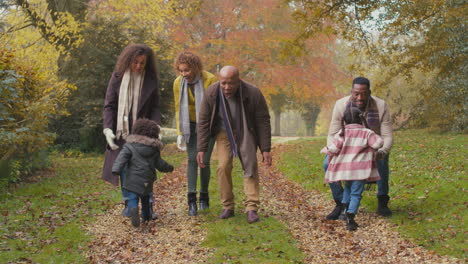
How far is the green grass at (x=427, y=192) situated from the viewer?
5047 mm

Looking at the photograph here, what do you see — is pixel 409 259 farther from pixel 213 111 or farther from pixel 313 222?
pixel 213 111

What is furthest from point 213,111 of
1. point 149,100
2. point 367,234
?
point 367,234

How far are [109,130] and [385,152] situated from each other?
3.38 meters

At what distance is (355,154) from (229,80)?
1.68 m

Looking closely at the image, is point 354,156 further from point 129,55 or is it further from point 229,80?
point 129,55

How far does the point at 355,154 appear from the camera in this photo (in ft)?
17.7

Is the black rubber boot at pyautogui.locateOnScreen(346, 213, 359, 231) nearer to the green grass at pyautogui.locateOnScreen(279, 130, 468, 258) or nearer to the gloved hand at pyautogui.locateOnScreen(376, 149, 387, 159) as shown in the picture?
the green grass at pyautogui.locateOnScreen(279, 130, 468, 258)

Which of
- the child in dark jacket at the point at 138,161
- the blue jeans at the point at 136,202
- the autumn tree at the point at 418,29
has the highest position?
the autumn tree at the point at 418,29

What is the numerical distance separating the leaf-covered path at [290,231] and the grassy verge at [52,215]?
0.25 meters

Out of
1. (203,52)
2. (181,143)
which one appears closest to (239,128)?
(181,143)

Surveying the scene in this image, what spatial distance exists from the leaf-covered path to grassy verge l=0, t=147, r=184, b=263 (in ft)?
0.81

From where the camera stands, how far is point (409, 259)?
4484 mm

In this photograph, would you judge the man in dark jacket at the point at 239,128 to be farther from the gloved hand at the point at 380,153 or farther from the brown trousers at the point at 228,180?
the gloved hand at the point at 380,153

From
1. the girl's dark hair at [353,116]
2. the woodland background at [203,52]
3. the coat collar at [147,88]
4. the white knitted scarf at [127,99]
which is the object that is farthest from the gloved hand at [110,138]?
the girl's dark hair at [353,116]
